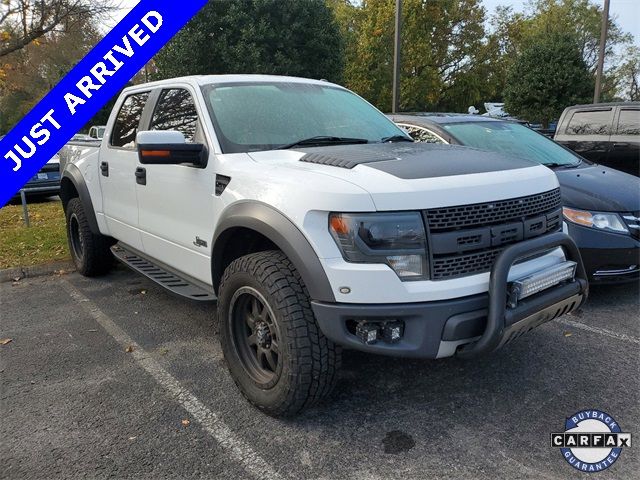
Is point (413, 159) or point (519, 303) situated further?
point (413, 159)

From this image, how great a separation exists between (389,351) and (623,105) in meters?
7.98

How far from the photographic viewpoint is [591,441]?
2.69m

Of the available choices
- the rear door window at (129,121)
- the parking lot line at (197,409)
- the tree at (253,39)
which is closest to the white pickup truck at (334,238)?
the parking lot line at (197,409)

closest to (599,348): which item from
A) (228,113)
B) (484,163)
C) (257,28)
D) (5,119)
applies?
(484,163)

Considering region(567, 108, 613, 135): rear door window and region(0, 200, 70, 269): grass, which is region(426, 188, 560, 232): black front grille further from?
region(567, 108, 613, 135): rear door window

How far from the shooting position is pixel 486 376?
334 cm

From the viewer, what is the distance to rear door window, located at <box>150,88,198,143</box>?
3.68 m

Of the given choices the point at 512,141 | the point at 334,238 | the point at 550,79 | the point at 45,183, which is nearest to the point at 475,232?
the point at 334,238

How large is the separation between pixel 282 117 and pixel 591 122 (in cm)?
699

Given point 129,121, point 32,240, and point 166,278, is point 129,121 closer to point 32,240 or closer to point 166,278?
point 166,278

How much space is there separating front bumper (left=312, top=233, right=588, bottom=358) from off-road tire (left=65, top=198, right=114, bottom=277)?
12.4 feet

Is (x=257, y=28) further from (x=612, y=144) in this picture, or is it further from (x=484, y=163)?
(x=484, y=163)

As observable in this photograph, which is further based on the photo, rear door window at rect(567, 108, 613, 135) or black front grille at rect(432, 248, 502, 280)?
rear door window at rect(567, 108, 613, 135)

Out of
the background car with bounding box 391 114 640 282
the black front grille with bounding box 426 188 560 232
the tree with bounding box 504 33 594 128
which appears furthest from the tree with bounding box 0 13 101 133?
the tree with bounding box 504 33 594 128
